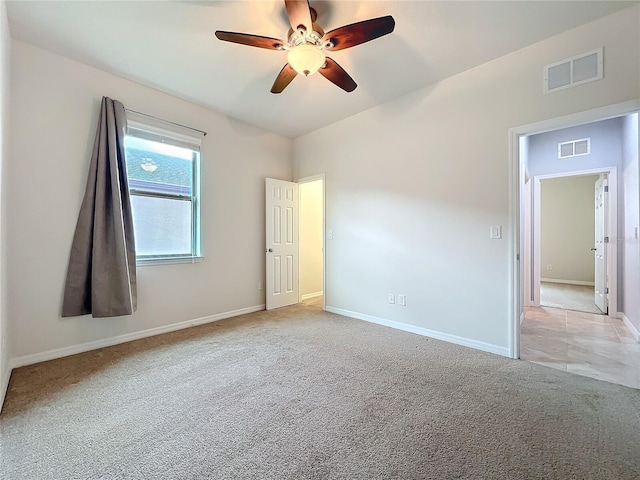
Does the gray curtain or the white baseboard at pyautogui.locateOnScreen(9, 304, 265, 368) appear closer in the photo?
the white baseboard at pyautogui.locateOnScreen(9, 304, 265, 368)

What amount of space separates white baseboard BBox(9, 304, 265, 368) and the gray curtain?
35 centimetres

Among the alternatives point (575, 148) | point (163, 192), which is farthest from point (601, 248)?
point (163, 192)

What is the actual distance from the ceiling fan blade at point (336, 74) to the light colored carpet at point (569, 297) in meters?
4.76

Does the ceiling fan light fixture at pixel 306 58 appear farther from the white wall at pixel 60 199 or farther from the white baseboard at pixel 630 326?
the white baseboard at pixel 630 326

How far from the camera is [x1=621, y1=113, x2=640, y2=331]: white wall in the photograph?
3074 millimetres

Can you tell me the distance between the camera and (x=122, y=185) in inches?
111

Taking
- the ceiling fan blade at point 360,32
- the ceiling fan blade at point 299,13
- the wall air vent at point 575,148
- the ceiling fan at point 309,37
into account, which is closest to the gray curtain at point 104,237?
the ceiling fan at point 309,37

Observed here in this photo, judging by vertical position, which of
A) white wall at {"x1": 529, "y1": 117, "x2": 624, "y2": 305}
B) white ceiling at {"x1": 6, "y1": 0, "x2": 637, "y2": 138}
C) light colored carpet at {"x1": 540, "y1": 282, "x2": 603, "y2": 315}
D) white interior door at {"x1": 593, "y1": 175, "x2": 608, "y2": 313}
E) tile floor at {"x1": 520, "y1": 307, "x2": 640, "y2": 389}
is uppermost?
white ceiling at {"x1": 6, "y1": 0, "x2": 637, "y2": 138}

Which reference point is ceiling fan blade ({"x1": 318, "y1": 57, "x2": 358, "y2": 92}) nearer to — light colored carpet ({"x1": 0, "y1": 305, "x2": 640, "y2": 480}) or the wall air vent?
light colored carpet ({"x1": 0, "y1": 305, "x2": 640, "y2": 480})

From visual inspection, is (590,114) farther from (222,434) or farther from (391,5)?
(222,434)

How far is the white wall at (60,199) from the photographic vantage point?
2.42 metres

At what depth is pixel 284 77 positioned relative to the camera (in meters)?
2.46

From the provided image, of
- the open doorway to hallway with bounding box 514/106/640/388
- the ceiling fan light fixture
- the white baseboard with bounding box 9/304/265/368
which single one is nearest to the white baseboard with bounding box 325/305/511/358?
the open doorway to hallway with bounding box 514/106/640/388

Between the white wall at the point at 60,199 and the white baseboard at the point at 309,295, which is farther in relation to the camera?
the white baseboard at the point at 309,295
